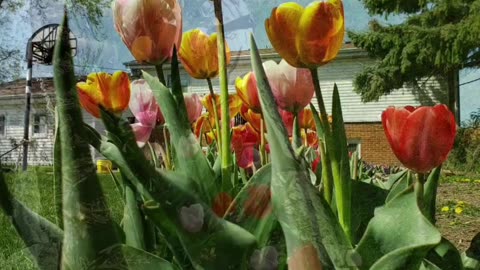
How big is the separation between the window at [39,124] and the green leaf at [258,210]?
11 cm

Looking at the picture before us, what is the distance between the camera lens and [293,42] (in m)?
0.33

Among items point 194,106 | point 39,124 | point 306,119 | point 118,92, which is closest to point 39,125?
point 39,124

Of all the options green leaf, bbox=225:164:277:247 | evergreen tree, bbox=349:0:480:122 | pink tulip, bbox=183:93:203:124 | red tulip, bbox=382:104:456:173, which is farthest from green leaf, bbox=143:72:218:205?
evergreen tree, bbox=349:0:480:122

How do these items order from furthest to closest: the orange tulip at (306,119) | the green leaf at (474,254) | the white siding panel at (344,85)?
the orange tulip at (306,119)
the white siding panel at (344,85)
the green leaf at (474,254)

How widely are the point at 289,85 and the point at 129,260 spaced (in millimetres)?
242

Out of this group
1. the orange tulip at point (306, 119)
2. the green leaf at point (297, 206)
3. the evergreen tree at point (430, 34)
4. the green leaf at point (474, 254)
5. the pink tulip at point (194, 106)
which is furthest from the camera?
the evergreen tree at point (430, 34)

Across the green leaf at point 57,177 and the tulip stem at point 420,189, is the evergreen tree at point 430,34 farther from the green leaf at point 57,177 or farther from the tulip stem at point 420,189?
the green leaf at point 57,177

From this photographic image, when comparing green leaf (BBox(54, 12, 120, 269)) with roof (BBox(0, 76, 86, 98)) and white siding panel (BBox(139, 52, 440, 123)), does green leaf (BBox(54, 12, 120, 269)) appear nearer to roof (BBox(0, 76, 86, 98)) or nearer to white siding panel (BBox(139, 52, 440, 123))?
roof (BBox(0, 76, 86, 98))

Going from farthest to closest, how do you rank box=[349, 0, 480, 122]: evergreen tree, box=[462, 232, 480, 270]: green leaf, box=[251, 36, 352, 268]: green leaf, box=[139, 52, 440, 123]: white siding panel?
box=[349, 0, 480, 122]: evergreen tree, box=[139, 52, 440, 123]: white siding panel, box=[462, 232, 480, 270]: green leaf, box=[251, 36, 352, 268]: green leaf

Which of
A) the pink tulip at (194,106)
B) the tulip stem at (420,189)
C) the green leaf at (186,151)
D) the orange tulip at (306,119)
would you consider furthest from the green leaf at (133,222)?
the orange tulip at (306,119)

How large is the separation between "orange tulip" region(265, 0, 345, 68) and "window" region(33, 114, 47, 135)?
5.4 inches

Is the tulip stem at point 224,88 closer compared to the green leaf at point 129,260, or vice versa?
the green leaf at point 129,260

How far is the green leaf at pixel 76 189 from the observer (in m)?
0.22

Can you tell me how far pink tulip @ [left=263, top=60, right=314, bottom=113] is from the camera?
446mm
